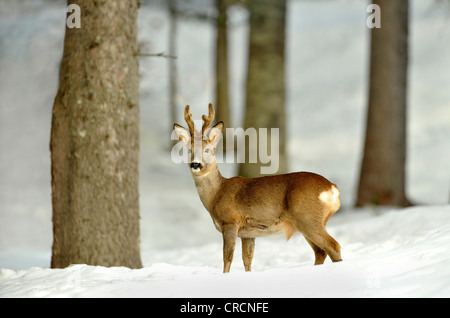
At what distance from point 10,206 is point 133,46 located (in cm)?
656

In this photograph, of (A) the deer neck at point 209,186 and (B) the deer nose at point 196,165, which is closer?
(B) the deer nose at point 196,165

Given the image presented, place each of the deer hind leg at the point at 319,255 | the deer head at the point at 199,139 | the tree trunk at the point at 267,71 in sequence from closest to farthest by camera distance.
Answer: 1. the deer head at the point at 199,139
2. the deer hind leg at the point at 319,255
3. the tree trunk at the point at 267,71

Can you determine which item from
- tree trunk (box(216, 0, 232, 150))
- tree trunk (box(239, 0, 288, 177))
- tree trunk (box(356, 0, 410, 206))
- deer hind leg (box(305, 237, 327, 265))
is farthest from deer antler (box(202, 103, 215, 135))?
tree trunk (box(216, 0, 232, 150))

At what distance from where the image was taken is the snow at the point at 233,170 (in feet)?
11.9

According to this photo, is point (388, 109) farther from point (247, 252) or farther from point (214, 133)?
point (214, 133)

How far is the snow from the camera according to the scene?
3639mm

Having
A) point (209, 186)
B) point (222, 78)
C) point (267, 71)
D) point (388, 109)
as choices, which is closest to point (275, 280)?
point (209, 186)

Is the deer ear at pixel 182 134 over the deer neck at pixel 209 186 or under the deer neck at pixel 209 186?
over

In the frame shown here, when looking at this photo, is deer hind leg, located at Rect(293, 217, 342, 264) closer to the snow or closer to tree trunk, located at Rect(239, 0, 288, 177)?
the snow

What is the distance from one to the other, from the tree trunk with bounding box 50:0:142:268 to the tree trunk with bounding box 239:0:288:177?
4.34 meters

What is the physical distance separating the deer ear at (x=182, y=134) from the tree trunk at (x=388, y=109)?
665 cm

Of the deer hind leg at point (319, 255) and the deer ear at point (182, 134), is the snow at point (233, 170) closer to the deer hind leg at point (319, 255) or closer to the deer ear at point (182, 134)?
the deer hind leg at point (319, 255)

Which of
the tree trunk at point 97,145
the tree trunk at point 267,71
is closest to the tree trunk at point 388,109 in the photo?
the tree trunk at point 267,71
